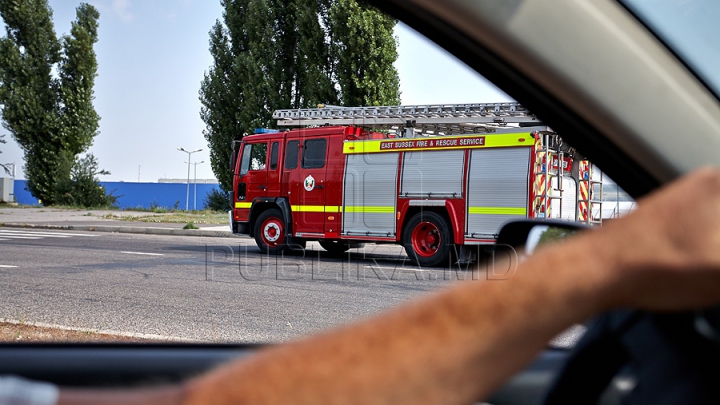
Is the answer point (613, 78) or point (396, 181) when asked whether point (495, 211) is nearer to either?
point (396, 181)

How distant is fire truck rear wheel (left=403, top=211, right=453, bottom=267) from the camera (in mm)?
10953

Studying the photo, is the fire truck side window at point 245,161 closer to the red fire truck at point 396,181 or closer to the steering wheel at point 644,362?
the red fire truck at point 396,181

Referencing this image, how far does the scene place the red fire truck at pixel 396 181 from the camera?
10.5 meters

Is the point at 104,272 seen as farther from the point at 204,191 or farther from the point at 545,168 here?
the point at 204,191

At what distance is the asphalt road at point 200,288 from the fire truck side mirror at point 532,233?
9.61 ft

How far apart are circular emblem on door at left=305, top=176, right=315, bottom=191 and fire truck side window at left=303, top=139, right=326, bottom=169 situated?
0.71 ft

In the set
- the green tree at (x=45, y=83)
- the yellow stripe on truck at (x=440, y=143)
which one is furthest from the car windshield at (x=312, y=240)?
the green tree at (x=45, y=83)

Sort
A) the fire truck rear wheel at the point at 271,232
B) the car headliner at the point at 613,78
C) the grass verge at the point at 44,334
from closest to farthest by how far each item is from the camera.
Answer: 1. the car headliner at the point at 613,78
2. the grass verge at the point at 44,334
3. the fire truck rear wheel at the point at 271,232

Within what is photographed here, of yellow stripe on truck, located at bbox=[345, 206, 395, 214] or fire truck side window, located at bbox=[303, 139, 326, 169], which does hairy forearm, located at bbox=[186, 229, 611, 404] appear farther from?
fire truck side window, located at bbox=[303, 139, 326, 169]

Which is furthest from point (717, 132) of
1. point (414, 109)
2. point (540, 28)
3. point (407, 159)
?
point (414, 109)

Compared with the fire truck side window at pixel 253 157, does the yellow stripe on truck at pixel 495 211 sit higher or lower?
lower

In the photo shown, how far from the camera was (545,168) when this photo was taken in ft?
33.7

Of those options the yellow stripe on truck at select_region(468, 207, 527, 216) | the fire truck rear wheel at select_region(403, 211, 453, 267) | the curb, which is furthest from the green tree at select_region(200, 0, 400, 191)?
the yellow stripe on truck at select_region(468, 207, 527, 216)

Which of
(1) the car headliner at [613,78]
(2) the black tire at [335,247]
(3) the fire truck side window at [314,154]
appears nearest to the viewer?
(1) the car headliner at [613,78]
